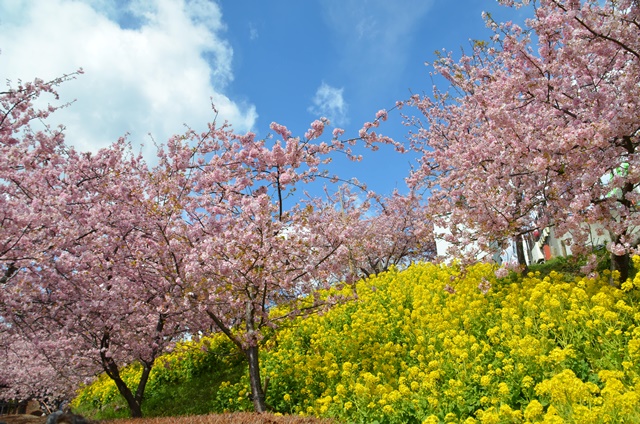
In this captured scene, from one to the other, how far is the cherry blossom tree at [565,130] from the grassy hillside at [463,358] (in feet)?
4.61

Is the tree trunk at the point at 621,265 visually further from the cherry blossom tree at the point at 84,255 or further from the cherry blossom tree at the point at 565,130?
the cherry blossom tree at the point at 84,255

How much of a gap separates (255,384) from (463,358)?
3949 mm

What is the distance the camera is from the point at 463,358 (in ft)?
24.0

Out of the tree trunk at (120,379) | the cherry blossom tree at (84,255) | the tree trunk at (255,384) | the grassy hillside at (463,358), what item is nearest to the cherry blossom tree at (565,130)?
the grassy hillside at (463,358)

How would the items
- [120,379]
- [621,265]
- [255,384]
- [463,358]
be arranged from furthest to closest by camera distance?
1. [120,379]
2. [621,265]
3. [255,384]
4. [463,358]

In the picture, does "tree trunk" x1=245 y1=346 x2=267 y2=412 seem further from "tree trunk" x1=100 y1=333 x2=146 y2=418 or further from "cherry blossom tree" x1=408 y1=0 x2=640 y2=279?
"cherry blossom tree" x1=408 y1=0 x2=640 y2=279

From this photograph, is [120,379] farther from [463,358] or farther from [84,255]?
[463,358]

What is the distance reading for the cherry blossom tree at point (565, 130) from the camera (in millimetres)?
7992

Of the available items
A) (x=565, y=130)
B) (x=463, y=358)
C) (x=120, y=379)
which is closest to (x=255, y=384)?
(x=463, y=358)

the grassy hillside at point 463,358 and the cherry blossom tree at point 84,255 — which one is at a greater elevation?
the cherry blossom tree at point 84,255

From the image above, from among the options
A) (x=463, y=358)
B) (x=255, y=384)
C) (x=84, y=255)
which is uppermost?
(x=84, y=255)

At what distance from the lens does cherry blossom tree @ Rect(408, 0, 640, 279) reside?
7.99 metres

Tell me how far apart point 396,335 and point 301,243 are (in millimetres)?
3273

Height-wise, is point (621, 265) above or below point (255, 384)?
above
